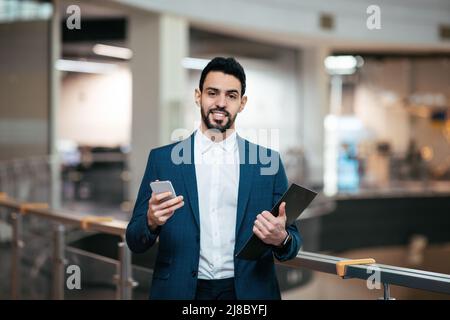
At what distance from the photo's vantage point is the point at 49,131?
463 inches

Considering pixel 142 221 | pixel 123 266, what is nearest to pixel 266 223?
pixel 142 221

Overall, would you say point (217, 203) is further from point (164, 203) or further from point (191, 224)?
point (164, 203)

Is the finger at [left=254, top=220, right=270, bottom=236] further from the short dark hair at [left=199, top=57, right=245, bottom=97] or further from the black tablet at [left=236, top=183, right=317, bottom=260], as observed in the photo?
the short dark hair at [left=199, top=57, right=245, bottom=97]

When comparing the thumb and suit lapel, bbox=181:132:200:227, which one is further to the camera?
suit lapel, bbox=181:132:200:227

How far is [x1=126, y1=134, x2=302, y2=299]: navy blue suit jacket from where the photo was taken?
221cm

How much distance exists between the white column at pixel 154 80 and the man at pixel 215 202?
31.7 ft

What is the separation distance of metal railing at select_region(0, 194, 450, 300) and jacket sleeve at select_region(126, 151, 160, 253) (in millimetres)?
695

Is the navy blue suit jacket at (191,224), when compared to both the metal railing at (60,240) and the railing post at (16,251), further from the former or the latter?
the railing post at (16,251)

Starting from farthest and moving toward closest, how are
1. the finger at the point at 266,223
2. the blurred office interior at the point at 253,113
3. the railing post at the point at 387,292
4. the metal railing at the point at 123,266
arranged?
1. the blurred office interior at the point at 253,113
2. the railing post at the point at 387,292
3. the metal railing at the point at 123,266
4. the finger at the point at 266,223

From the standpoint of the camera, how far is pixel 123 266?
3629 mm

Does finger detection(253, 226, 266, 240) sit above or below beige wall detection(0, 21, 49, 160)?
below

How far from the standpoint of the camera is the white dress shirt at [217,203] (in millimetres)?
2223

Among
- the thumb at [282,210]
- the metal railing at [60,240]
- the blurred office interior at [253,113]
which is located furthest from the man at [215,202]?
the metal railing at [60,240]

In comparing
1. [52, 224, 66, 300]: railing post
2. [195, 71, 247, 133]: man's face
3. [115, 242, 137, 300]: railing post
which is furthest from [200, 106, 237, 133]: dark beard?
[52, 224, 66, 300]: railing post
